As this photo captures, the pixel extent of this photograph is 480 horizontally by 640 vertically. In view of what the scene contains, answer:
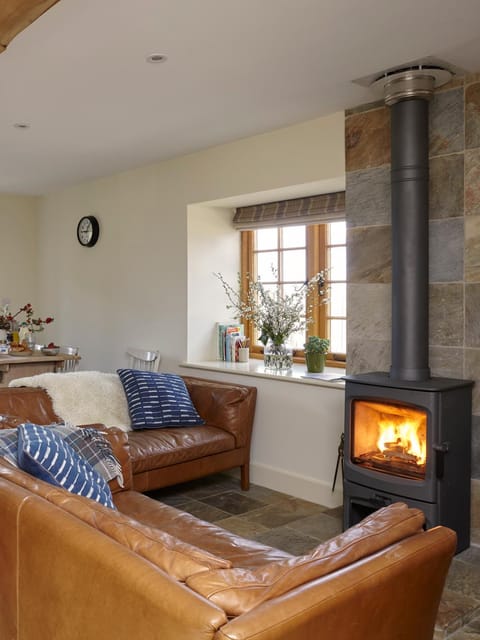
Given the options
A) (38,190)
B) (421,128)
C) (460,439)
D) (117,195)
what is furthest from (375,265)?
(38,190)

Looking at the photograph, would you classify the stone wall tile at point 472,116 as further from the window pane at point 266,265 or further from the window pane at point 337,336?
the window pane at point 266,265

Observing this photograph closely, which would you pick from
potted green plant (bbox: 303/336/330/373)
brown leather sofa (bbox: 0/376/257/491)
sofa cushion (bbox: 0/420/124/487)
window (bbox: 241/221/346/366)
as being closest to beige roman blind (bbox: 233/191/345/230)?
window (bbox: 241/221/346/366)

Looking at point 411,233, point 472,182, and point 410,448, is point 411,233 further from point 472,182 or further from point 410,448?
point 410,448

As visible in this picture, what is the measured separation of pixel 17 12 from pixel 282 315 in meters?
3.11

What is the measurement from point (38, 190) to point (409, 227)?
4.72 metres

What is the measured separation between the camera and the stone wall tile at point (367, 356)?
376 centimetres

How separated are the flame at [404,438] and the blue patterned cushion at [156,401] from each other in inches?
56.9

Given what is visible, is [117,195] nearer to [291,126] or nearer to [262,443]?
[291,126]

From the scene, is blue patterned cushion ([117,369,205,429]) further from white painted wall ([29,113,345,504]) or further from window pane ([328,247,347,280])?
window pane ([328,247,347,280])

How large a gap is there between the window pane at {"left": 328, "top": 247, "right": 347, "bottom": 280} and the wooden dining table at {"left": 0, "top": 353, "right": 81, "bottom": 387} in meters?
2.32

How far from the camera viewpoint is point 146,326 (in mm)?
5656

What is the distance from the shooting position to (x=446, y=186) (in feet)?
11.3

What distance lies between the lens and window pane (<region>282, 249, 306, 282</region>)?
5109mm

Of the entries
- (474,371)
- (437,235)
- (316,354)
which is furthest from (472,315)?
(316,354)
